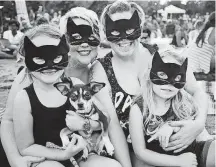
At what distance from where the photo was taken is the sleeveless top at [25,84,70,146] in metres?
1.62

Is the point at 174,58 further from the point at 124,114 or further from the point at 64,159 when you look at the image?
the point at 64,159

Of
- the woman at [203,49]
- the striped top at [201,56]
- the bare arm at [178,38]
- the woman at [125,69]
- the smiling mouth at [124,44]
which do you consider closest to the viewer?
the woman at [125,69]

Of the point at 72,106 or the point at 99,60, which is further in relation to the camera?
the point at 99,60

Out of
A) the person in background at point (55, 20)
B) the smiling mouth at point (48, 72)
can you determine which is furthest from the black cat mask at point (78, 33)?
the person in background at point (55, 20)

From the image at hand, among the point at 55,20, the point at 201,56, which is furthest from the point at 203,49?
the point at 55,20

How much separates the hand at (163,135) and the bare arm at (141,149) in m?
0.05

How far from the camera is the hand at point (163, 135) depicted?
1735mm

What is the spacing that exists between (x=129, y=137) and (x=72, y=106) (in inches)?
17.8

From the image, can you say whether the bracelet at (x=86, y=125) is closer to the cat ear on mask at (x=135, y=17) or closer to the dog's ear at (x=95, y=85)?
the dog's ear at (x=95, y=85)

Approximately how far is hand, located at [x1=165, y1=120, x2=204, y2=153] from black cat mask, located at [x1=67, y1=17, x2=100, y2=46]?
639mm

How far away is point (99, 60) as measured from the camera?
81.0 inches

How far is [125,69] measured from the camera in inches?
80.4

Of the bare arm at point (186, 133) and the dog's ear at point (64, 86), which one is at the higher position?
the dog's ear at point (64, 86)

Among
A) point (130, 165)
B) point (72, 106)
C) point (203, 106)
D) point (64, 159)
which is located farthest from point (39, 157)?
point (203, 106)
